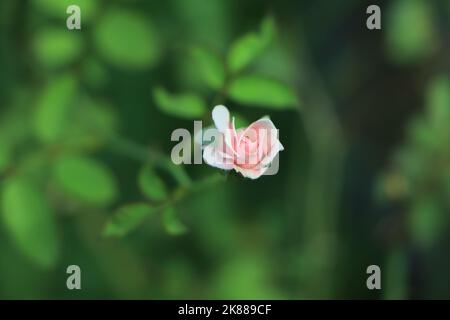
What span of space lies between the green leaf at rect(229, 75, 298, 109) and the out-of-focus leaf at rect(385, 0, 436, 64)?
1.35 ft

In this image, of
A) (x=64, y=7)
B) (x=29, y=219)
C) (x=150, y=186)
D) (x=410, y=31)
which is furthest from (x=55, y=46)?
(x=410, y=31)

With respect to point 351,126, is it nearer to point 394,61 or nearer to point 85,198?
point 394,61

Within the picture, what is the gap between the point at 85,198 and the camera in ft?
3.40

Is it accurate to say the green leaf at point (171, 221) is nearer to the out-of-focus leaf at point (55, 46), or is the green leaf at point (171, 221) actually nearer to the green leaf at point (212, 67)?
the green leaf at point (212, 67)

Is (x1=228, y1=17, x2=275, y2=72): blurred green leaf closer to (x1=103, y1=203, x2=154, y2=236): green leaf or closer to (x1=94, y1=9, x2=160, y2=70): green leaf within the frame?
(x1=103, y1=203, x2=154, y2=236): green leaf

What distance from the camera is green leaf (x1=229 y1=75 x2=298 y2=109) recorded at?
938mm

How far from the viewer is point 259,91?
3.13ft

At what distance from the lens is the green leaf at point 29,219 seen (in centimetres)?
98

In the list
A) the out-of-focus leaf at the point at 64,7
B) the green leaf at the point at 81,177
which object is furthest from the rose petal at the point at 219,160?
the out-of-focus leaf at the point at 64,7

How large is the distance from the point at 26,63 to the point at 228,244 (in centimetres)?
40

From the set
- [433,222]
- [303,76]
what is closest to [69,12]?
[303,76]

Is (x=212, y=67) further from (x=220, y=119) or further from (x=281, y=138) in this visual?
(x=281, y=138)

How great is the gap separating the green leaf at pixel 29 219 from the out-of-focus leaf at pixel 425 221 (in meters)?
0.54
